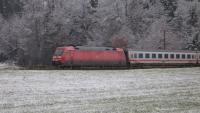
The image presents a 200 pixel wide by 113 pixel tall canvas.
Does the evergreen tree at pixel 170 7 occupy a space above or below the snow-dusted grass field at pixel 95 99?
below

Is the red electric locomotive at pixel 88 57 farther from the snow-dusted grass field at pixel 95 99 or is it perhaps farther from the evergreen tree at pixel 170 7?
the evergreen tree at pixel 170 7

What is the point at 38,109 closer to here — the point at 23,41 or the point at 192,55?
the point at 192,55

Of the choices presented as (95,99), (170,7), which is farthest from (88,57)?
(170,7)

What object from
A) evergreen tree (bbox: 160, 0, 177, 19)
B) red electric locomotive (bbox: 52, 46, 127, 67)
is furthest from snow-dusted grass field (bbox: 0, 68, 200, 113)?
evergreen tree (bbox: 160, 0, 177, 19)

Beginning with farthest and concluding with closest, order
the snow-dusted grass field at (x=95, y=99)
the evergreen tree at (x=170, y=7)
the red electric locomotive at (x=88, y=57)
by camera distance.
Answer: the evergreen tree at (x=170, y=7), the red electric locomotive at (x=88, y=57), the snow-dusted grass field at (x=95, y=99)

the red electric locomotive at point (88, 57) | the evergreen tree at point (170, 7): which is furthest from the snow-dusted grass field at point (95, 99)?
the evergreen tree at point (170, 7)

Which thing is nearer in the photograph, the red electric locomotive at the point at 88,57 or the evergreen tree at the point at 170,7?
the red electric locomotive at the point at 88,57

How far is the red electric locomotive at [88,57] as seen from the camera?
44156 millimetres

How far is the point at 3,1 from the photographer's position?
348 feet

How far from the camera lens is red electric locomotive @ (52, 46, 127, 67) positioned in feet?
145

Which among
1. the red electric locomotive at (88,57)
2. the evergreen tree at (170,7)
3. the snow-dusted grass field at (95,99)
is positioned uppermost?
the snow-dusted grass field at (95,99)

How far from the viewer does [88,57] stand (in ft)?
151

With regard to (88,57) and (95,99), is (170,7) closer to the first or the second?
(88,57)

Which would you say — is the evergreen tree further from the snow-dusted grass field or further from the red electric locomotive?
the snow-dusted grass field
